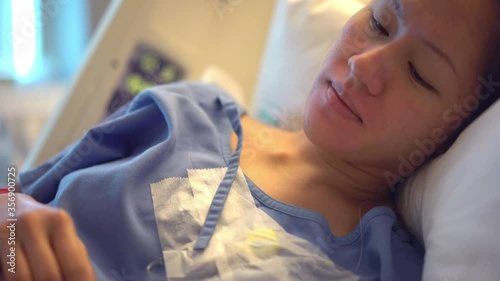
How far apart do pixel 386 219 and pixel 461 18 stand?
0.99 feet

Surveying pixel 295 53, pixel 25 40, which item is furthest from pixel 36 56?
pixel 295 53

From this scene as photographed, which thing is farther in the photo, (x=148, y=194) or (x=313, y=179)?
(x=313, y=179)

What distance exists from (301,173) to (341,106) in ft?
0.45

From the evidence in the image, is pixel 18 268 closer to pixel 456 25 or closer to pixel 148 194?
pixel 148 194

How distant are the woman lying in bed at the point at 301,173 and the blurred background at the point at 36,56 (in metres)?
0.91

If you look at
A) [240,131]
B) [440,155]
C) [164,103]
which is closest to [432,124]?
[440,155]

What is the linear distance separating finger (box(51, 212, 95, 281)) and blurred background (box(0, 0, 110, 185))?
1.15 meters

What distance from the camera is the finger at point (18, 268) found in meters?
0.58

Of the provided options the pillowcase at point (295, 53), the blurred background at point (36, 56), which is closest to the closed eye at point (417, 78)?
the pillowcase at point (295, 53)

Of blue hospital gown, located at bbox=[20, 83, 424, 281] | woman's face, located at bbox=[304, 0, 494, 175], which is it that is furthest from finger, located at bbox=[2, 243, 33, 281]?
woman's face, located at bbox=[304, 0, 494, 175]

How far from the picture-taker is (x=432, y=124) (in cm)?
82

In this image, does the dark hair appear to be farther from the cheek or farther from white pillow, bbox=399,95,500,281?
the cheek

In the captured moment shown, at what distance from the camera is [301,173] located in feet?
A: 2.95

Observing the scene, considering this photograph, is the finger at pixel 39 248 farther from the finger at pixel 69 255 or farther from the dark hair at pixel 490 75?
the dark hair at pixel 490 75
